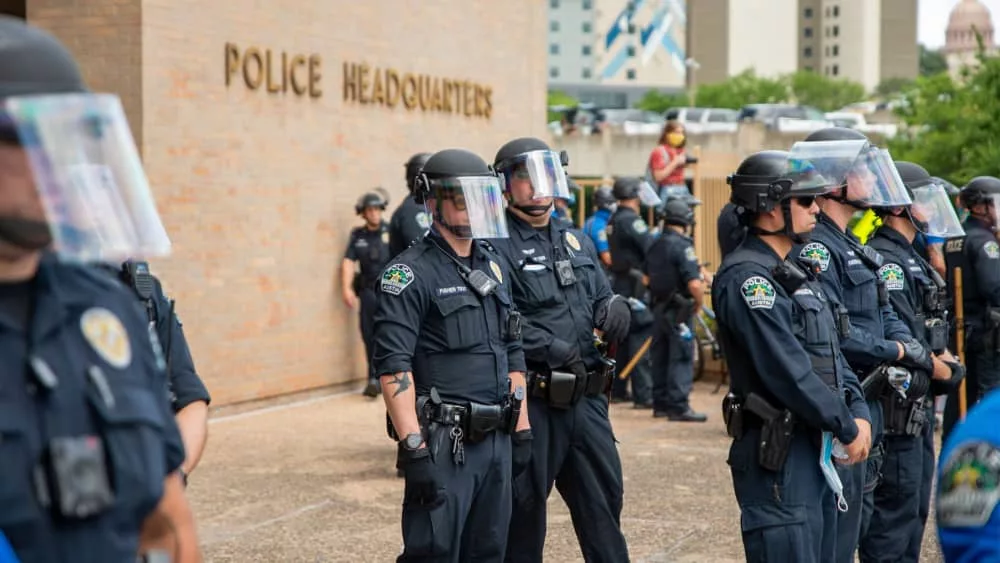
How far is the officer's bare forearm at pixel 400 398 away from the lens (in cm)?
566

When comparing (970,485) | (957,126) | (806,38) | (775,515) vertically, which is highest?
(806,38)

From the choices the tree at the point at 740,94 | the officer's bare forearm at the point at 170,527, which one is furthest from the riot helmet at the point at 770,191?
the tree at the point at 740,94

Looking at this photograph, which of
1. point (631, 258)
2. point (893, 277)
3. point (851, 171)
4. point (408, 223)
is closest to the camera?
point (851, 171)

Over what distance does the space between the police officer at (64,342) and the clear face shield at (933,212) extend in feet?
20.9

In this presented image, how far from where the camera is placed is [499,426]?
5.92 m

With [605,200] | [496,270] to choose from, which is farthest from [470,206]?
[605,200]

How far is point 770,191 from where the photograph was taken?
5.81 meters

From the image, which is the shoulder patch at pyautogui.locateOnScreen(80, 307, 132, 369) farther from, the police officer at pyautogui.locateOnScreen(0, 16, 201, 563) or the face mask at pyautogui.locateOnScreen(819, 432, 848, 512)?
the face mask at pyautogui.locateOnScreen(819, 432, 848, 512)

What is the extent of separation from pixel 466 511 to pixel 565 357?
1.21 meters

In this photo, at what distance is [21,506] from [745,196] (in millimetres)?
3903

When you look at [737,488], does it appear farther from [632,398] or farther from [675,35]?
[675,35]

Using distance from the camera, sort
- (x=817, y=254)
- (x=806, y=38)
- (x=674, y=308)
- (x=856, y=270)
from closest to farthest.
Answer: (x=817, y=254) < (x=856, y=270) < (x=674, y=308) < (x=806, y=38)

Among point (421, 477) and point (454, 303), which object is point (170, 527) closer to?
point (421, 477)

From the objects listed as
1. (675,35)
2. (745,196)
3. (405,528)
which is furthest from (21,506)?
(675,35)
